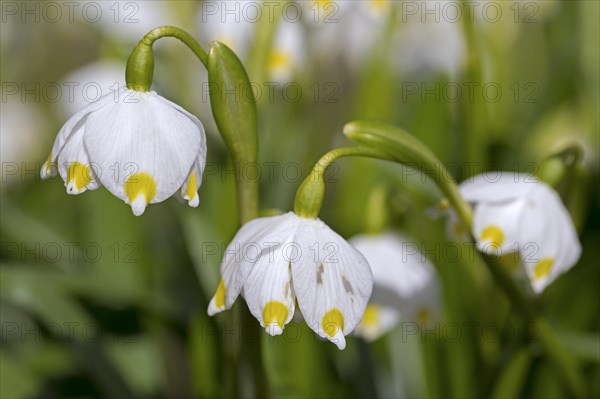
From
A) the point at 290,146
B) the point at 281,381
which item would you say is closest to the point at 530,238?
the point at 281,381

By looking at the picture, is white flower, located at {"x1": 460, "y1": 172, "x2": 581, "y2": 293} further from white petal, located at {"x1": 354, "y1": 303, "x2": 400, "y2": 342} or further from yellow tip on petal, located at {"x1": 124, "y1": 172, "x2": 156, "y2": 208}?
yellow tip on petal, located at {"x1": 124, "y1": 172, "x2": 156, "y2": 208}

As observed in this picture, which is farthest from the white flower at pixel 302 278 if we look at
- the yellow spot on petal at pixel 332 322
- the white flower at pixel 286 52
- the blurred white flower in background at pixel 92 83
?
the blurred white flower in background at pixel 92 83

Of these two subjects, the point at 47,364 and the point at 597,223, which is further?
the point at 597,223

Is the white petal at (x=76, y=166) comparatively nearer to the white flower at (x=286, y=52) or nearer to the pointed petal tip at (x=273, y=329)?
the pointed petal tip at (x=273, y=329)

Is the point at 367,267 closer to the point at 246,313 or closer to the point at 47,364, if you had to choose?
the point at 246,313

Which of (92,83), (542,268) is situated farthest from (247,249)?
(92,83)

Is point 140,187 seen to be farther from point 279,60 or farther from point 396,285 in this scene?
point 279,60
